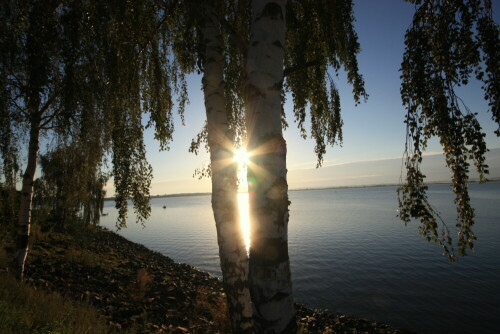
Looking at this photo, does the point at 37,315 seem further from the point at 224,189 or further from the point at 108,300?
the point at 224,189

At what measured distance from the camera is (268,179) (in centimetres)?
235

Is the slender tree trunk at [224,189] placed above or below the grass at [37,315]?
above

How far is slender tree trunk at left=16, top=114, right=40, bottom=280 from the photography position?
25.0 feet

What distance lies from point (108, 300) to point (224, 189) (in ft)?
24.9

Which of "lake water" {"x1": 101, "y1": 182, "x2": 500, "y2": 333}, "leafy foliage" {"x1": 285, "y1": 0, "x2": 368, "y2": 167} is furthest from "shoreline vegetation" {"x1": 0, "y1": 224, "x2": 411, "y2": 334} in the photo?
"leafy foliage" {"x1": 285, "y1": 0, "x2": 368, "y2": 167}

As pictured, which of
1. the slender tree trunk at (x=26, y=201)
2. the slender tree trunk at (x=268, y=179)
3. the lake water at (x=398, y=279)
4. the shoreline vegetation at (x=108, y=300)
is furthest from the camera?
the lake water at (x=398, y=279)

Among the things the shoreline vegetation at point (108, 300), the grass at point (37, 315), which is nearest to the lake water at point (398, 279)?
the shoreline vegetation at point (108, 300)

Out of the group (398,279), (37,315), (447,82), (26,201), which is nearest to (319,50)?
(447,82)

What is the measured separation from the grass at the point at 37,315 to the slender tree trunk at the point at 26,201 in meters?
0.60

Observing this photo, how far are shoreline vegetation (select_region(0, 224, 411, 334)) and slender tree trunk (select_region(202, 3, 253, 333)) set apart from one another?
306 cm

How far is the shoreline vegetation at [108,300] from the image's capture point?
5.38 m

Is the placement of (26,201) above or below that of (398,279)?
above

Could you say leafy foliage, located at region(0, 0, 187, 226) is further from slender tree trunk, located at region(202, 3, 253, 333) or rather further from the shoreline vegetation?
the shoreline vegetation

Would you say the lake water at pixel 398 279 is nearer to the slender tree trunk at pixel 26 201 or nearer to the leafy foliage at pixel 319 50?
the leafy foliage at pixel 319 50
